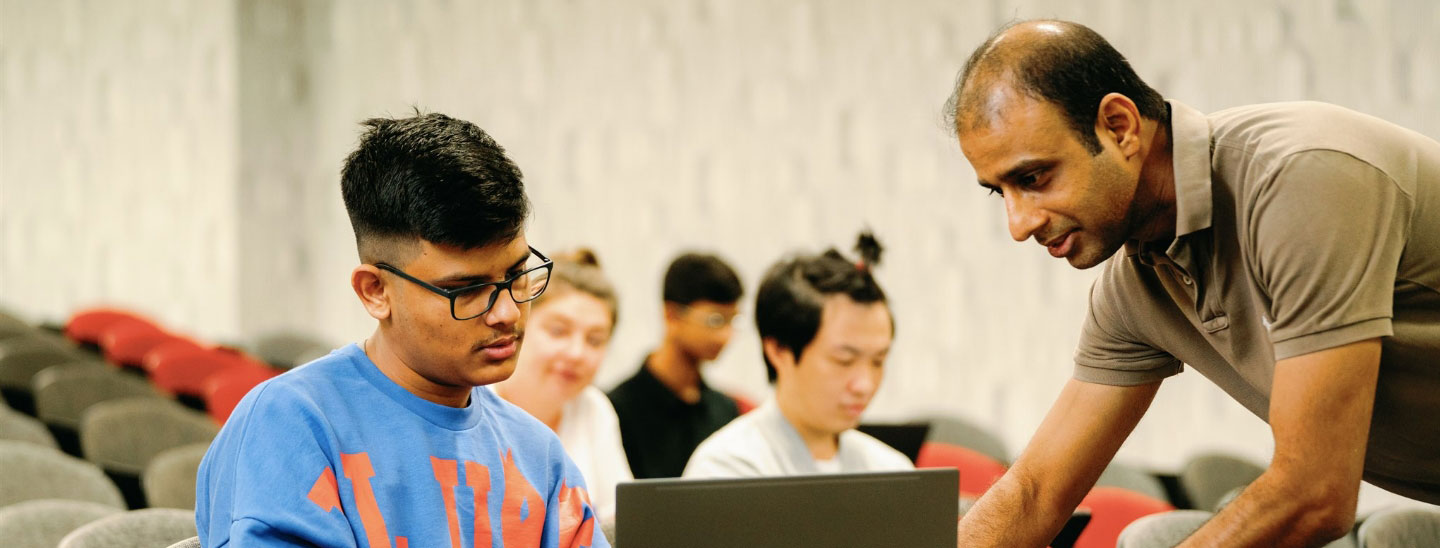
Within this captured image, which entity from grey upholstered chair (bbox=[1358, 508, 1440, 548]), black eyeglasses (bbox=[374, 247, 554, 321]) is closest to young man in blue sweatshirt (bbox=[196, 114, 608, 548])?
black eyeglasses (bbox=[374, 247, 554, 321])

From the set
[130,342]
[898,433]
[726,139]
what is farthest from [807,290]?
[130,342]

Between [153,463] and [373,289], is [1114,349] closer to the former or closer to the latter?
[373,289]

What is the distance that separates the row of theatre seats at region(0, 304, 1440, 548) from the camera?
228 cm

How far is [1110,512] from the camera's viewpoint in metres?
3.15

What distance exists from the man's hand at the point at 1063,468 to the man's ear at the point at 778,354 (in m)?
0.95

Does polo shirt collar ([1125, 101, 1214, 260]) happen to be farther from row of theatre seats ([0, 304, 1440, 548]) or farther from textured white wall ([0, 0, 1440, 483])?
textured white wall ([0, 0, 1440, 483])

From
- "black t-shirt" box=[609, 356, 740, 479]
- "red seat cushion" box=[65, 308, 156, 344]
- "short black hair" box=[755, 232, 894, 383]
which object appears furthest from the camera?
"red seat cushion" box=[65, 308, 156, 344]

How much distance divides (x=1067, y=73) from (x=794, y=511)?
598 mm

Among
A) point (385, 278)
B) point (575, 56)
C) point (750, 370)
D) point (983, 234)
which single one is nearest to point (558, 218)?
point (575, 56)

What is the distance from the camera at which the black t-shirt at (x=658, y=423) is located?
142 inches

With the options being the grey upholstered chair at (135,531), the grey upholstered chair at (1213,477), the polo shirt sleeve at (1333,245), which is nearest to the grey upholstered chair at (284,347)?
the grey upholstered chair at (1213,477)

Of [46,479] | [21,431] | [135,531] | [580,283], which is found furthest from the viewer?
[21,431]

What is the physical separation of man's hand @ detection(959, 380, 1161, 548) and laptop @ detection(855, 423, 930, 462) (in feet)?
3.86

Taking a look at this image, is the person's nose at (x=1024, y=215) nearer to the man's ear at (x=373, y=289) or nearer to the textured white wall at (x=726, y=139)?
the man's ear at (x=373, y=289)
